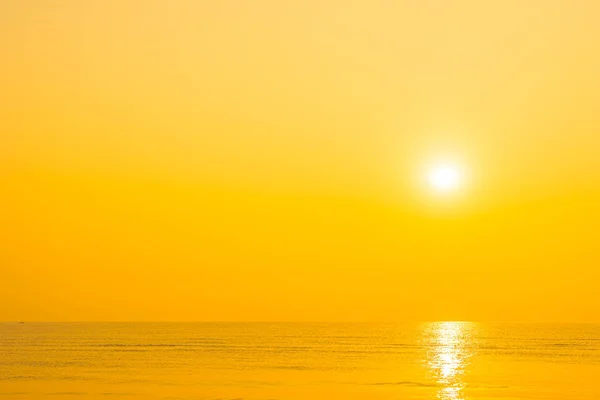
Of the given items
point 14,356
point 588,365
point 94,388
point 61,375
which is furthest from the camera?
point 14,356

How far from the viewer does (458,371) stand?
8581 centimetres

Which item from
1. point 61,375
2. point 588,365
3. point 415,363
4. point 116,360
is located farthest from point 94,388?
point 588,365

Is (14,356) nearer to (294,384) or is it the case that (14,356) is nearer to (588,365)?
(294,384)

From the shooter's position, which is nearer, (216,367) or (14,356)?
(216,367)

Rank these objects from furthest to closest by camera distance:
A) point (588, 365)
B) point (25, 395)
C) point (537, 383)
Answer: point (588, 365) < point (537, 383) < point (25, 395)

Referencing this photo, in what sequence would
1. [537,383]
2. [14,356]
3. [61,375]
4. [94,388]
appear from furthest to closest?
[14,356] → [61,375] → [537,383] → [94,388]

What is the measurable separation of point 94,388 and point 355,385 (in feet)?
71.9

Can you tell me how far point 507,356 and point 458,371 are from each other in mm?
33783

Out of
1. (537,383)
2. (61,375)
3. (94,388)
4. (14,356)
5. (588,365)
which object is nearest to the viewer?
(94,388)

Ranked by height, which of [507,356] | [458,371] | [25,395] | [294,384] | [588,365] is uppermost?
[507,356]

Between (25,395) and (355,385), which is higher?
(355,385)

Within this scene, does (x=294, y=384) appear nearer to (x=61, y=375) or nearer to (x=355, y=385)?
(x=355, y=385)

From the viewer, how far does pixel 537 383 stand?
73562 millimetres

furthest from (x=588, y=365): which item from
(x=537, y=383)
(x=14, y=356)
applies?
(x=14, y=356)
